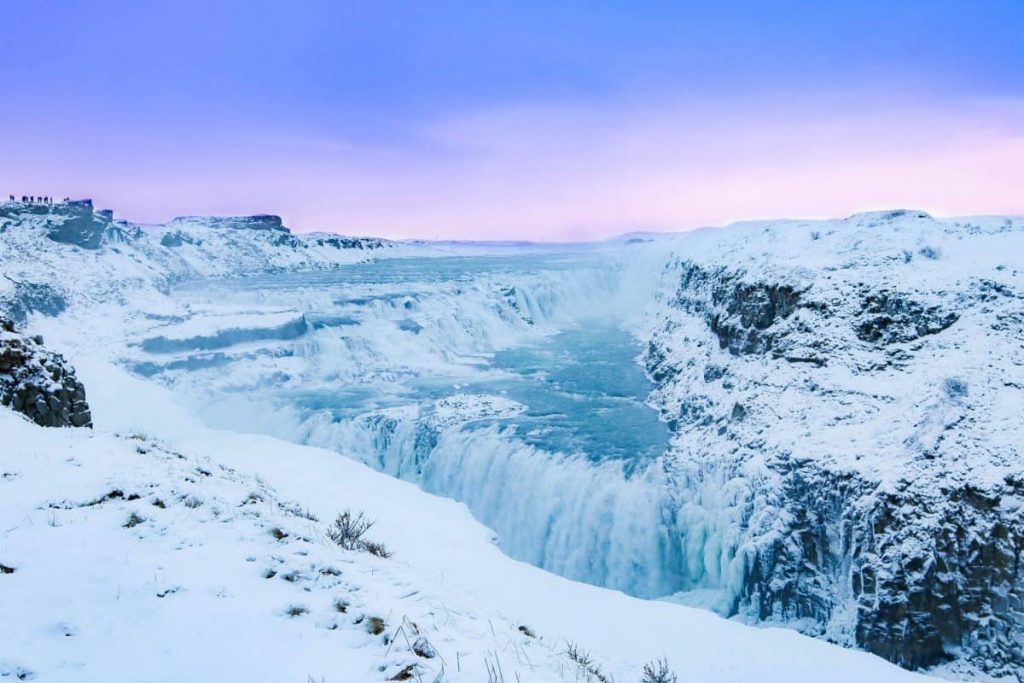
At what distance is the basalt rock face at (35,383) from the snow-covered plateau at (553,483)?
0.07 meters

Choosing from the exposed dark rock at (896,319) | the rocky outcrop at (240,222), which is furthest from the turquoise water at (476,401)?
the rocky outcrop at (240,222)

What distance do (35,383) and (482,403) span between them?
16.6 m

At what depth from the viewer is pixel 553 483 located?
18.3 meters

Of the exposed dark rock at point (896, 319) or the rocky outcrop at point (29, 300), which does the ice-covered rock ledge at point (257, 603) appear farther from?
the rocky outcrop at point (29, 300)

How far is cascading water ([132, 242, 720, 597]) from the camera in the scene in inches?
663

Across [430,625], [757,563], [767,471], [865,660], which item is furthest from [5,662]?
[767,471]

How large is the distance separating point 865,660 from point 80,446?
34.7 feet

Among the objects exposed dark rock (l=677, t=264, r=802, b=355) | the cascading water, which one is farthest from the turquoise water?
exposed dark rock (l=677, t=264, r=802, b=355)

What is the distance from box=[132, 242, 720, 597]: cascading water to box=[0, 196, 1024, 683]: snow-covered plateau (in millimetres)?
132

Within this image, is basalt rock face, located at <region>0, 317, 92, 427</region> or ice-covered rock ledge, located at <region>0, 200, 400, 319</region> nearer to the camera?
basalt rock face, located at <region>0, 317, 92, 427</region>

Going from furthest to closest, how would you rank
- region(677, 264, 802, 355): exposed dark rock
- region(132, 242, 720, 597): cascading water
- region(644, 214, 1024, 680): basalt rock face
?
region(677, 264, 802, 355): exposed dark rock → region(132, 242, 720, 597): cascading water → region(644, 214, 1024, 680): basalt rock face

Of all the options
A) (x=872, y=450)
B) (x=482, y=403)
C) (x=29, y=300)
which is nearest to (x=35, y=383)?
(x=482, y=403)

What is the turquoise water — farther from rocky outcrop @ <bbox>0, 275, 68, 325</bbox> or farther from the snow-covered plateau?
rocky outcrop @ <bbox>0, 275, 68, 325</bbox>

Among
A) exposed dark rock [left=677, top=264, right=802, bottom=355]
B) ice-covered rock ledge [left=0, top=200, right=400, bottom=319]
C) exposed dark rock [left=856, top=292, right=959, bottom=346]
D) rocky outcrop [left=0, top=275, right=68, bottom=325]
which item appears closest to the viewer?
exposed dark rock [left=856, top=292, right=959, bottom=346]
